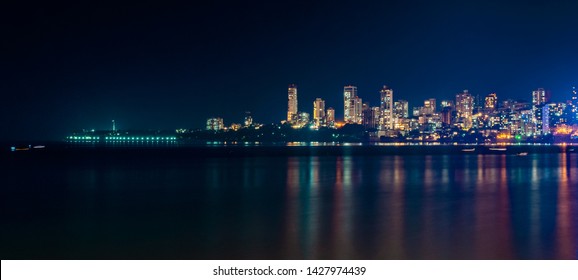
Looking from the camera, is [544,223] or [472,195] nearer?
[544,223]

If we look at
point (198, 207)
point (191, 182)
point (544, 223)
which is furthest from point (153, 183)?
point (544, 223)

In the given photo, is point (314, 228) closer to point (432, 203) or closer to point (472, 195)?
point (432, 203)

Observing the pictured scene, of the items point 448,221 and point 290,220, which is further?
point 290,220
